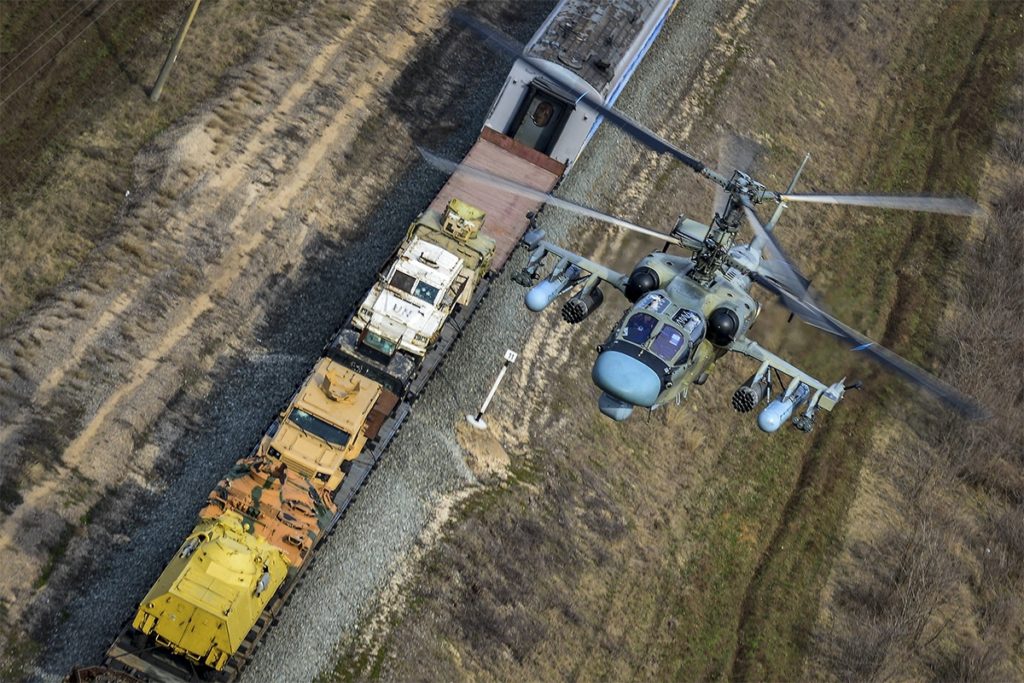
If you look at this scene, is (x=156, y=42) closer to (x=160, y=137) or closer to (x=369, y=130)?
(x=160, y=137)

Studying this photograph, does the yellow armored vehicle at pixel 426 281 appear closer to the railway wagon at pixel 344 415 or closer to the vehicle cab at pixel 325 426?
the railway wagon at pixel 344 415

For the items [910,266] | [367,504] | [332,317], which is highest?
[910,266]

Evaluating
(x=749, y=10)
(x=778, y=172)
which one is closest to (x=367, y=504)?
(x=778, y=172)

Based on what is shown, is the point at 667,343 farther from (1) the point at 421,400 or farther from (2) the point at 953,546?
(2) the point at 953,546

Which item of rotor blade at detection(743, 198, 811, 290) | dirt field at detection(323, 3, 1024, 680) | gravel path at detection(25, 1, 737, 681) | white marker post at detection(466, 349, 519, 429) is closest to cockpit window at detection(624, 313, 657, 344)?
rotor blade at detection(743, 198, 811, 290)

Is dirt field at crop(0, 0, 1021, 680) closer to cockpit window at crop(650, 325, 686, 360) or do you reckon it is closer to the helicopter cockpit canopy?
the helicopter cockpit canopy

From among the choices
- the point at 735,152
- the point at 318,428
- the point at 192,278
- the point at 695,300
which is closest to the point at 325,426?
the point at 318,428

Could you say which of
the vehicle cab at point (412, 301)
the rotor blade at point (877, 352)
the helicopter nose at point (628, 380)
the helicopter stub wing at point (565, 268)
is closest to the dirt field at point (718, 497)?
the helicopter stub wing at point (565, 268)
